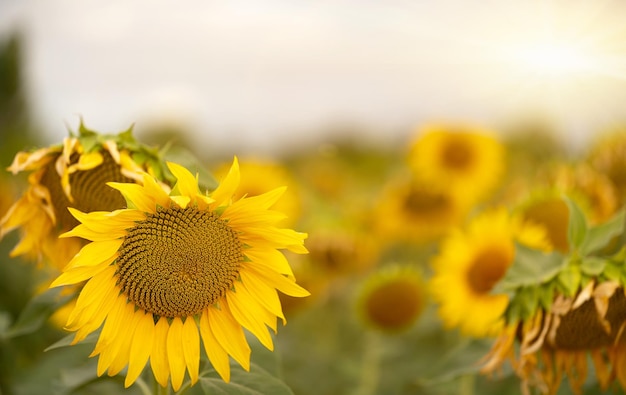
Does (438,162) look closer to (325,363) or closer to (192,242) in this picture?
(325,363)

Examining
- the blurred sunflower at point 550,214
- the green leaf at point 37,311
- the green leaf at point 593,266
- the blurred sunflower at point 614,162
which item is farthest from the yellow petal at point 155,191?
the blurred sunflower at point 614,162

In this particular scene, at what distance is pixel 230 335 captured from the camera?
961 millimetres

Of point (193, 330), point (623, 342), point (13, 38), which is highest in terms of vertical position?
point (623, 342)

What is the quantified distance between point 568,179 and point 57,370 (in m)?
1.54

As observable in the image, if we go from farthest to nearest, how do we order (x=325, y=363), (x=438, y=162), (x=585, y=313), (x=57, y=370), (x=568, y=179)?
(x=438, y=162) < (x=325, y=363) < (x=568, y=179) < (x=57, y=370) < (x=585, y=313)

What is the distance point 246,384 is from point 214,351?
0.31 ft

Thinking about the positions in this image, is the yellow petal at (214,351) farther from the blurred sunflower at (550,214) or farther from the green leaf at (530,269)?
the blurred sunflower at (550,214)

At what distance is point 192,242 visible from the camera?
0.94 metres

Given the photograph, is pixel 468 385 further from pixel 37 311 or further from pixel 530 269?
pixel 37 311

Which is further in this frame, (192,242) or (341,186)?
(341,186)

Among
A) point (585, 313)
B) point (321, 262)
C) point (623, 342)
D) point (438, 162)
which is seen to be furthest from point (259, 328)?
point (438, 162)

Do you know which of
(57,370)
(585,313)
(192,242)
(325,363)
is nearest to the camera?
(192,242)

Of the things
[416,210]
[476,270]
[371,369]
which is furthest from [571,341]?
[416,210]

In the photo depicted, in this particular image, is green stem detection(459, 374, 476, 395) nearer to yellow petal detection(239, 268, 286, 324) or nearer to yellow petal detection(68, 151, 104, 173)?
yellow petal detection(239, 268, 286, 324)
